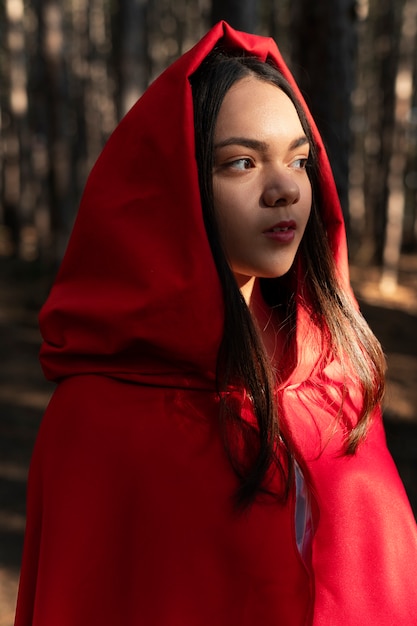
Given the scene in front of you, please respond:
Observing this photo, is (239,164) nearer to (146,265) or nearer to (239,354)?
(146,265)

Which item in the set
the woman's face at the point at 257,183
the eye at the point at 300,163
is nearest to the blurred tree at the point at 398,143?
the eye at the point at 300,163

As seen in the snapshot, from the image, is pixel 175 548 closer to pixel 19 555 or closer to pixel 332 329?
pixel 332 329

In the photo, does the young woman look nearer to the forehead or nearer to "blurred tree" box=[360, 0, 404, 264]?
the forehead

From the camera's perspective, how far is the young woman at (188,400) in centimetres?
190

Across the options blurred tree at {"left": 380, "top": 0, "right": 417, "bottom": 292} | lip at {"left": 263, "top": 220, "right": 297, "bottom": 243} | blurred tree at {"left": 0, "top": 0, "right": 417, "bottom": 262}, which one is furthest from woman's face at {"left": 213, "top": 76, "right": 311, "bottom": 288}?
blurred tree at {"left": 380, "top": 0, "right": 417, "bottom": 292}

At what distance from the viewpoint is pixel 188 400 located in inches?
77.0

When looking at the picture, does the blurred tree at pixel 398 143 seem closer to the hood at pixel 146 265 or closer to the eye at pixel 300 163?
the eye at pixel 300 163

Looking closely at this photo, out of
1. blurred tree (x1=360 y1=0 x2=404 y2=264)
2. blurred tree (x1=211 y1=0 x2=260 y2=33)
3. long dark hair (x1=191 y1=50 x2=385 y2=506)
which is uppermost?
blurred tree (x1=211 y1=0 x2=260 y2=33)

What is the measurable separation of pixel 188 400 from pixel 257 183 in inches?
20.5

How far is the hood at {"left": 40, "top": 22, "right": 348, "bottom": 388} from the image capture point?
1898 millimetres

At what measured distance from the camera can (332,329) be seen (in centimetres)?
215

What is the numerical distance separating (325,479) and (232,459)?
0.29 meters

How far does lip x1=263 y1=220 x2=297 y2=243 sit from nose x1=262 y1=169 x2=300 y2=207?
5 centimetres

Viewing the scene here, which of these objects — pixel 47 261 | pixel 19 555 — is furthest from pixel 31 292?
pixel 19 555
